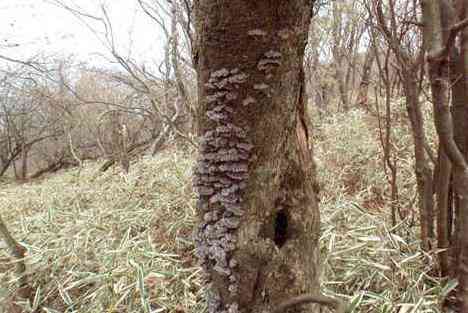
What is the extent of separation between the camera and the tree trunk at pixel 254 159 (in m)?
0.68

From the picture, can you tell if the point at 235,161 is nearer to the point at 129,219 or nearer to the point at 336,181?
the point at 129,219

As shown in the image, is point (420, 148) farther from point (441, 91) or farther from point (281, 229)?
point (281, 229)

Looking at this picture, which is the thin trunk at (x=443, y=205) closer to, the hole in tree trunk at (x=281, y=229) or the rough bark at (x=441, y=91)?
the rough bark at (x=441, y=91)

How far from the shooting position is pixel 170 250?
7.11ft

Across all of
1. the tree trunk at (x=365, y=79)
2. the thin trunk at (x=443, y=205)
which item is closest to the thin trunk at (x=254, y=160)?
the thin trunk at (x=443, y=205)

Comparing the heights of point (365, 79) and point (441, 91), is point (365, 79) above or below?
above

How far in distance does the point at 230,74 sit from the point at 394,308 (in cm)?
131

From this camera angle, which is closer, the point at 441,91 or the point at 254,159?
the point at 254,159

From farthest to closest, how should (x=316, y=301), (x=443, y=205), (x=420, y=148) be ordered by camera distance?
(x=420, y=148) < (x=443, y=205) < (x=316, y=301)

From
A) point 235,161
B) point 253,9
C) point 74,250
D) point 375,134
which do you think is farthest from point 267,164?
point 375,134

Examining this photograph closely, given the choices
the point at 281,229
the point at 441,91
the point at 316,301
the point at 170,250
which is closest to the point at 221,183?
the point at 281,229

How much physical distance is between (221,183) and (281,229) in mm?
196

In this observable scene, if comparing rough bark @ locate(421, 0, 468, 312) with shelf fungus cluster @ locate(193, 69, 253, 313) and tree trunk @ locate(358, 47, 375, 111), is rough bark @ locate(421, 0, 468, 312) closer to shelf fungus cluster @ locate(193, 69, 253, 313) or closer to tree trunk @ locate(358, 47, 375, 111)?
shelf fungus cluster @ locate(193, 69, 253, 313)

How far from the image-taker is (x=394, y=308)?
1430 millimetres
